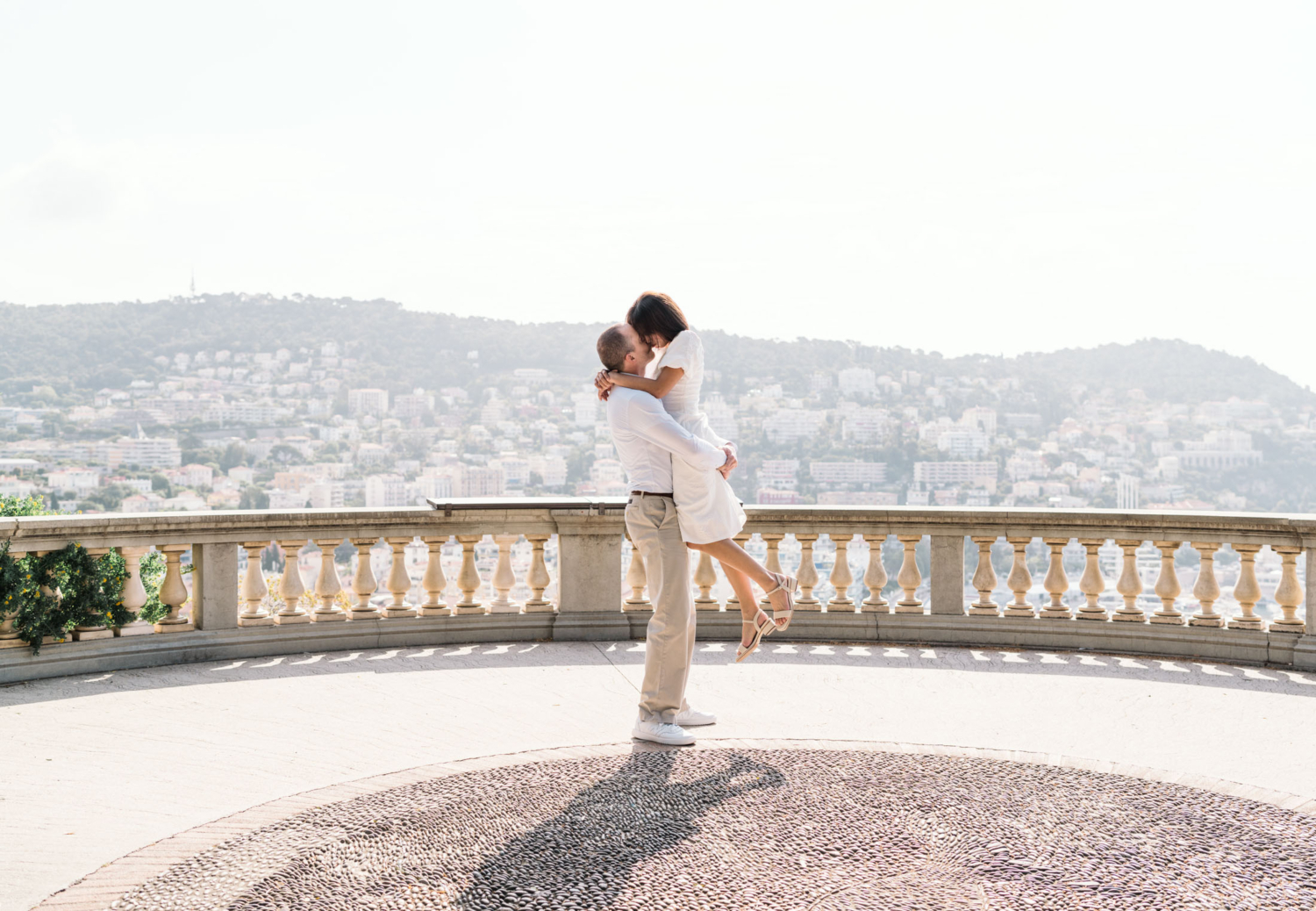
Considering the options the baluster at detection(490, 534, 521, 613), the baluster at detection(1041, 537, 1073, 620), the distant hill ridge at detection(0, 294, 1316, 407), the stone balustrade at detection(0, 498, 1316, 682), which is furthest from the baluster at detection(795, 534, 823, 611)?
the distant hill ridge at detection(0, 294, 1316, 407)

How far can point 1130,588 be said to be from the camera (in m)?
7.40

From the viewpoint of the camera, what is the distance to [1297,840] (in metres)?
3.60

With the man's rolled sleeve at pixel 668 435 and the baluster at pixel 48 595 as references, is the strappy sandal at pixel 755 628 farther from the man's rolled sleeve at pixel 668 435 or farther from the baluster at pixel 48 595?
the baluster at pixel 48 595

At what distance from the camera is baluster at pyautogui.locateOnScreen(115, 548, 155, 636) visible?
6781 millimetres

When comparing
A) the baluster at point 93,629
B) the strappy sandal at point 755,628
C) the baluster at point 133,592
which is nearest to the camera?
the strappy sandal at point 755,628

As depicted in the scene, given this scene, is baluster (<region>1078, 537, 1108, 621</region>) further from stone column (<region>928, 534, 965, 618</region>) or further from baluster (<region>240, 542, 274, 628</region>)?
baluster (<region>240, 542, 274, 628</region>)

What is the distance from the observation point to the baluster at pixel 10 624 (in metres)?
6.31

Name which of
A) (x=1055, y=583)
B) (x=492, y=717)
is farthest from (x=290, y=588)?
(x=1055, y=583)

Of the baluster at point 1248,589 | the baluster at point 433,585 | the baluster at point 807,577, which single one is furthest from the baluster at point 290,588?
the baluster at point 1248,589

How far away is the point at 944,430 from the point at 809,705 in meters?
48.9

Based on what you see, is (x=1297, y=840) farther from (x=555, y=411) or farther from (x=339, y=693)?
(x=555, y=411)

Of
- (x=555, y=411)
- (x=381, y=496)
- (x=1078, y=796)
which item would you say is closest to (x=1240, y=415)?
(x=555, y=411)

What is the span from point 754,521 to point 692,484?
298 centimetres

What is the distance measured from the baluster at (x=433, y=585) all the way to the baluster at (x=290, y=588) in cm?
83
